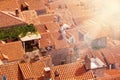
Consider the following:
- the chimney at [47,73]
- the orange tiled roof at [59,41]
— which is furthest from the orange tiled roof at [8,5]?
the chimney at [47,73]

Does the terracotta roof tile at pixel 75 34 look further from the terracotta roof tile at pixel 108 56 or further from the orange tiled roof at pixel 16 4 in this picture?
the orange tiled roof at pixel 16 4

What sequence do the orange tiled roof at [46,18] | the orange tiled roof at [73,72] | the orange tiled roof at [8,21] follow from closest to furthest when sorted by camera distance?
the orange tiled roof at [73,72]
the orange tiled roof at [8,21]
the orange tiled roof at [46,18]

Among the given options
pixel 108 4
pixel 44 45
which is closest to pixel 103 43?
pixel 44 45

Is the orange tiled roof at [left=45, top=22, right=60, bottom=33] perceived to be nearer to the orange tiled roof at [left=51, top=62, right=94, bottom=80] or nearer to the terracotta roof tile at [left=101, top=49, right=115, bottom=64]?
the terracotta roof tile at [left=101, top=49, right=115, bottom=64]

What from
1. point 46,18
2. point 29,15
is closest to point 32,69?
point 29,15

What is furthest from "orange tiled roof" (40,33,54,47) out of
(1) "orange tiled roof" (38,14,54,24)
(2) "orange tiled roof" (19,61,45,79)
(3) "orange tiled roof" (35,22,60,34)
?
(1) "orange tiled roof" (38,14,54,24)
